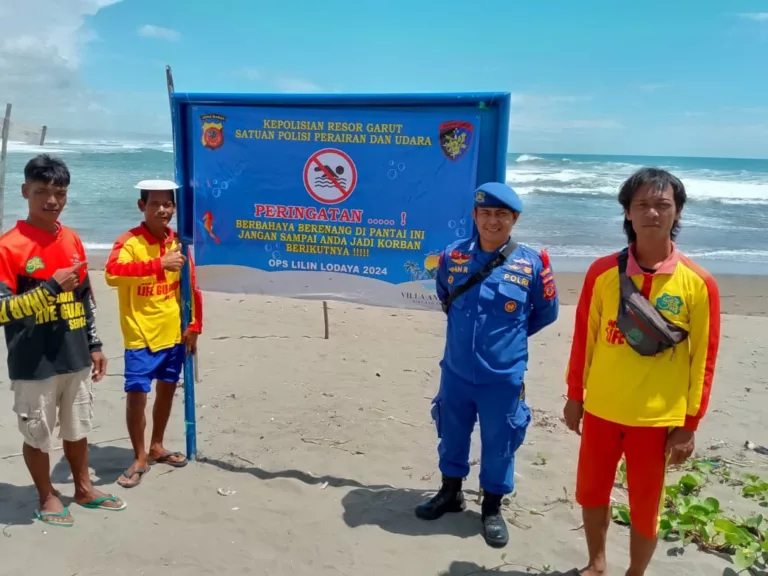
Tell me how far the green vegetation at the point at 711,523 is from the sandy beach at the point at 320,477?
0.09m

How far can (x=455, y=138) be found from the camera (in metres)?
3.53

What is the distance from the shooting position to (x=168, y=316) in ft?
12.3

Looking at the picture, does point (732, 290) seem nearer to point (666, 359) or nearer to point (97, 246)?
point (666, 359)

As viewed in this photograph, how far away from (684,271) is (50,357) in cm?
294

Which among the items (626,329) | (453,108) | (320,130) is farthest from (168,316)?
(626,329)

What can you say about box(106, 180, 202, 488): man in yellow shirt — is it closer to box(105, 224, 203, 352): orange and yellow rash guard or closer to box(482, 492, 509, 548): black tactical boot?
box(105, 224, 203, 352): orange and yellow rash guard

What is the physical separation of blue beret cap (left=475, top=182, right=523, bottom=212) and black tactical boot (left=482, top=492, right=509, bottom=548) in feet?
4.94

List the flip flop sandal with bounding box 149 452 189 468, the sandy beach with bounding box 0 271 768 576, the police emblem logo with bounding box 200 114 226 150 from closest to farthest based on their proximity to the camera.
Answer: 1. the sandy beach with bounding box 0 271 768 576
2. the police emblem logo with bounding box 200 114 226 150
3. the flip flop sandal with bounding box 149 452 189 468

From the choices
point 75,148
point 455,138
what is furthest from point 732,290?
point 75,148

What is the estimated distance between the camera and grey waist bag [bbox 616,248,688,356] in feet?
8.01

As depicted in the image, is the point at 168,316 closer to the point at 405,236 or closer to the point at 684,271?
the point at 405,236

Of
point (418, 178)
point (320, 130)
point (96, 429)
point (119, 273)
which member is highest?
point (320, 130)

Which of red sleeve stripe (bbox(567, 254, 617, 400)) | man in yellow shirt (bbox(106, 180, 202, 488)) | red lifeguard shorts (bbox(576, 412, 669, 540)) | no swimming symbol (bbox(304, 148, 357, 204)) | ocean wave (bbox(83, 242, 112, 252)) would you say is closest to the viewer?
red lifeguard shorts (bbox(576, 412, 669, 540))

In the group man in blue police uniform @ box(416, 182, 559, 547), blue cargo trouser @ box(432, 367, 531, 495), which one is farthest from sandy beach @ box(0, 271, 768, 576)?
man in blue police uniform @ box(416, 182, 559, 547)
